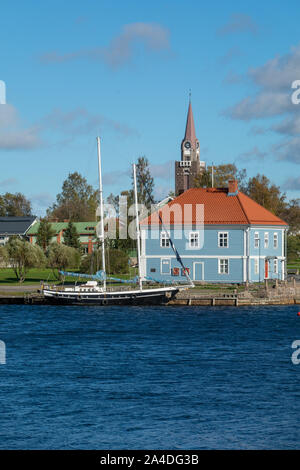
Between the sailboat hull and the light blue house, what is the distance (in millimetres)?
9805

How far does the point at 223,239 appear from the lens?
7869 centimetres

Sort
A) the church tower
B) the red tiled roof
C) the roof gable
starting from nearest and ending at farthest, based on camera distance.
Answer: the red tiled roof
the roof gable
the church tower

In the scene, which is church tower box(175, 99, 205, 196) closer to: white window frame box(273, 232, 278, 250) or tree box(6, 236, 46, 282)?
white window frame box(273, 232, 278, 250)

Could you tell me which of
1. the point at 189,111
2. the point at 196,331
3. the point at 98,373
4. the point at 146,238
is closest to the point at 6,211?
the point at 189,111

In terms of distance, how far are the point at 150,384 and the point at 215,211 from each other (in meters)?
45.5

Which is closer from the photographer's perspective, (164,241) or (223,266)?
(223,266)

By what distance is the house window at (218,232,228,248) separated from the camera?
258 feet

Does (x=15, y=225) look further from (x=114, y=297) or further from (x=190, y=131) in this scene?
(x=114, y=297)

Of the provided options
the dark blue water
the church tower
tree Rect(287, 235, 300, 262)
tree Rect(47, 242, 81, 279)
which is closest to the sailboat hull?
the dark blue water

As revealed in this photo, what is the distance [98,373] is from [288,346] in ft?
46.2

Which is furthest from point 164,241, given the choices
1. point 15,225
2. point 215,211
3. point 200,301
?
point 15,225

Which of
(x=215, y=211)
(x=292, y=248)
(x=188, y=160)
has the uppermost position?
(x=188, y=160)

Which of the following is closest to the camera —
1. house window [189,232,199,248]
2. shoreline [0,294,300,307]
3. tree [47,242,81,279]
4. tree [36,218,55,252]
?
shoreline [0,294,300,307]

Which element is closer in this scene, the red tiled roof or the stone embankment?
the stone embankment
